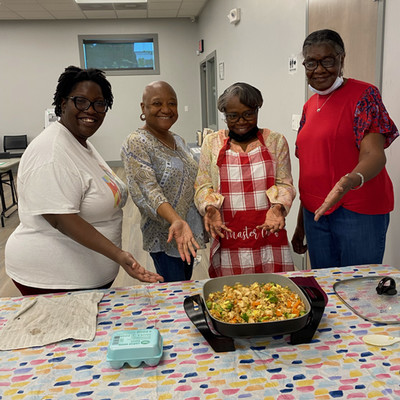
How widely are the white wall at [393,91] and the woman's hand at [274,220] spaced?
0.65m

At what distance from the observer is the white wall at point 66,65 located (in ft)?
26.3

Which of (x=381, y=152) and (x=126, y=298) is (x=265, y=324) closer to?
(x=126, y=298)

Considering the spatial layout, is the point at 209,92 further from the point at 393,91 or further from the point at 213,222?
the point at 213,222

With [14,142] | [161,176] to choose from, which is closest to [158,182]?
[161,176]

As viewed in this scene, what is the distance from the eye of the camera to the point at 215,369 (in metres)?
0.93

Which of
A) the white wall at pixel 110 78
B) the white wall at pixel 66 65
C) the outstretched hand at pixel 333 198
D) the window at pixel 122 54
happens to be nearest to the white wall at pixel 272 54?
the white wall at pixel 110 78

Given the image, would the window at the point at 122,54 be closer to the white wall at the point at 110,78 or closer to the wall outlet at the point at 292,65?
the white wall at the point at 110,78

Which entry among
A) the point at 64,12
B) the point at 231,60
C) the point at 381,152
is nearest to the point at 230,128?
the point at 381,152

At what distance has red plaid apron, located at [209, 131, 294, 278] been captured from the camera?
5.32 ft

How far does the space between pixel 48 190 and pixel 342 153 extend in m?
1.08

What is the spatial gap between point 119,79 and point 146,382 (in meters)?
8.19

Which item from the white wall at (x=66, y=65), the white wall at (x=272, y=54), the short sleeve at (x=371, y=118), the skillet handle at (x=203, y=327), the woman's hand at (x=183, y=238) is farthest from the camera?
the white wall at (x=66, y=65)

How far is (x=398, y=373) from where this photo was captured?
89 cm

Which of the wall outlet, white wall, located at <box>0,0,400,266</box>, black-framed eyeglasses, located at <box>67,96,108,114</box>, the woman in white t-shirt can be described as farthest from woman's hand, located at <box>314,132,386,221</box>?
white wall, located at <box>0,0,400,266</box>
